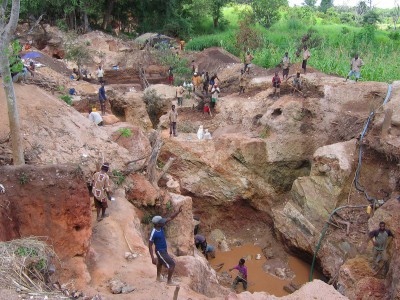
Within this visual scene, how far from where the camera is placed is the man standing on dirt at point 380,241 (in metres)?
9.08

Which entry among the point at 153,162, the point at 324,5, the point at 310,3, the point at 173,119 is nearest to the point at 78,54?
the point at 173,119

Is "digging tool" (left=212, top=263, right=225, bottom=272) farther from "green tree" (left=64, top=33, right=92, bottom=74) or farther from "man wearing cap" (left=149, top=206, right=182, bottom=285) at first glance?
"green tree" (left=64, top=33, right=92, bottom=74)

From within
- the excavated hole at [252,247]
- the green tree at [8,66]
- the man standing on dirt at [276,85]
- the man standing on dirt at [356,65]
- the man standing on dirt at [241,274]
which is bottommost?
the excavated hole at [252,247]

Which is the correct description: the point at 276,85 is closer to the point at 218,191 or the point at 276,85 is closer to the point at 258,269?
the point at 218,191

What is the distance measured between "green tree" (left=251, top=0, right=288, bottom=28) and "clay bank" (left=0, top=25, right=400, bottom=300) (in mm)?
15001

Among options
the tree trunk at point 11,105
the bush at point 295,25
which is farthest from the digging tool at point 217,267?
the bush at point 295,25

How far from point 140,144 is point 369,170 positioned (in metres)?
6.61

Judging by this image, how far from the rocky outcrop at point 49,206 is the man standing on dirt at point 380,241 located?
20.2 feet

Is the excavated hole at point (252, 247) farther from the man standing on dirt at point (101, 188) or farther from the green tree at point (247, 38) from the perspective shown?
the green tree at point (247, 38)

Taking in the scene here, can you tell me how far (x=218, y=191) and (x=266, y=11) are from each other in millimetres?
22438

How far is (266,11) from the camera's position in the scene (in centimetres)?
3288

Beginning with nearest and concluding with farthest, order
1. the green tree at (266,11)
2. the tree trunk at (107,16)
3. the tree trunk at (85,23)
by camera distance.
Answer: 1. the tree trunk at (85,23)
2. the tree trunk at (107,16)
3. the green tree at (266,11)

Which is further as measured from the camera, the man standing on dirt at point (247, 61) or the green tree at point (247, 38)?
the green tree at point (247, 38)

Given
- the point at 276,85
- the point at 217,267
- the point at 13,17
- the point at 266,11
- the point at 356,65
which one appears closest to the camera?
the point at 13,17
